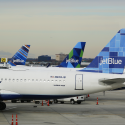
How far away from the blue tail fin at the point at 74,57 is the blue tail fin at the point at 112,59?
91.1 feet

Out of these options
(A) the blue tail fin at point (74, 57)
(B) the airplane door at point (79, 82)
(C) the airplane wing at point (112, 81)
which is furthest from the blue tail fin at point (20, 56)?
(C) the airplane wing at point (112, 81)

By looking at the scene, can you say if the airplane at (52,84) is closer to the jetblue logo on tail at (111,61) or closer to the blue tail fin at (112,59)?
the blue tail fin at (112,59)

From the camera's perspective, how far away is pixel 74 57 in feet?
198

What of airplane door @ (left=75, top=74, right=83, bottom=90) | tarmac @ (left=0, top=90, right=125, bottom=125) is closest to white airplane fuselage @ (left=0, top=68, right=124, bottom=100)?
airplane door @ (left=75, top=74, right=83, bottom=90)

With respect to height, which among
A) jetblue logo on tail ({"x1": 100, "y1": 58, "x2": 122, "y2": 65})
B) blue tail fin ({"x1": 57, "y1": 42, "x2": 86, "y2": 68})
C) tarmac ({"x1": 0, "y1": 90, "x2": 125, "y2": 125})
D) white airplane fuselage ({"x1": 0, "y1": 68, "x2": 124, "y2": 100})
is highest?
blue tail fin ({"x1": 57, "y1": 42, "x2": 86, "y2": 68})

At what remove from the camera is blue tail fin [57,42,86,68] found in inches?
2366

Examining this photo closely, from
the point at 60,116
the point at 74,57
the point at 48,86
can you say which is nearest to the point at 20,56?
the point at 74,57

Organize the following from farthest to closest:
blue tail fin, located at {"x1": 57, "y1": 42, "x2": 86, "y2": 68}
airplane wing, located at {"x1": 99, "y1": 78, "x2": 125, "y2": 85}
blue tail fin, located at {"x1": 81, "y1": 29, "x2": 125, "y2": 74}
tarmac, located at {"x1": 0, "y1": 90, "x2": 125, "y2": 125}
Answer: blue tail fin, located at {"x1": 57, "y1": 42, "x2": 86, "y2": 68} → blue tail fin, located at {"x1": 81, "y1": 29, "x2": 125, "y2": 74} → airplane wing, located at {"x1": 99, "y1": 78, "x2": 125, "y2": 85} → tarmac, located at {"x1": 0, "y1": 90, "x2": 125, "y2": 125}

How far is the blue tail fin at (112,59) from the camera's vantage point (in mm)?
31750

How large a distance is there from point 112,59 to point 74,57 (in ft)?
93.8

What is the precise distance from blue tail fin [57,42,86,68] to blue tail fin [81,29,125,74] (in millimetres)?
27776

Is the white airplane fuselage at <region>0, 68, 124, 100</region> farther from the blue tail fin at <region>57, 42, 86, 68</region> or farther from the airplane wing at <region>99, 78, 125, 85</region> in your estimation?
the blue tail fin at <region>57, 42, 86, 68</region>

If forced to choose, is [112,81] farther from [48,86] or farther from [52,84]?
[48,86]

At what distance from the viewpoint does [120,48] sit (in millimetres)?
32344
